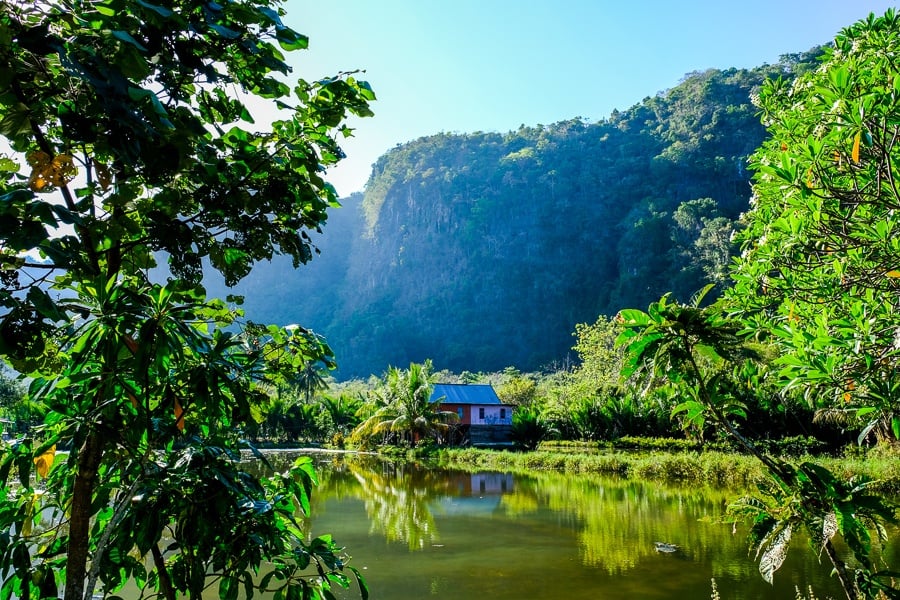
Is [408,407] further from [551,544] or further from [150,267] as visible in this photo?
[150,267]

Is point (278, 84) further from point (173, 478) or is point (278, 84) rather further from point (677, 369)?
point (677, 369)

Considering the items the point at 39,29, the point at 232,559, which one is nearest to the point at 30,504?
the point at 232,559

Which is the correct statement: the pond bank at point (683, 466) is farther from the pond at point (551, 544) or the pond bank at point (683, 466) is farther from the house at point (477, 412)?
the house at point (477, 412)

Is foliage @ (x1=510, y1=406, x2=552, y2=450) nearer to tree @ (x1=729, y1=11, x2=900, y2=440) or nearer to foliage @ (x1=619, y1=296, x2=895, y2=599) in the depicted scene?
tree @ (x1=729, y1=11, x2=900, y2=440)

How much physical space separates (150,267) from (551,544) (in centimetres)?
810

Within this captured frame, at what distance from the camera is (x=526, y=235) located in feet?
292

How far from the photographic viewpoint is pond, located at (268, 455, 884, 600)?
20.6 feet

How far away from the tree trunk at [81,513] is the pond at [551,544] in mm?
2478

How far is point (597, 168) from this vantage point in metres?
88.4

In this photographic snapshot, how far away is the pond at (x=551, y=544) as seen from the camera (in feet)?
20.6

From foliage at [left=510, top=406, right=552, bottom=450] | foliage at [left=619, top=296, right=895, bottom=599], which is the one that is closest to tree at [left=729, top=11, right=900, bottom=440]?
foliage at [left=619, top=296, right=895, bottom=599]

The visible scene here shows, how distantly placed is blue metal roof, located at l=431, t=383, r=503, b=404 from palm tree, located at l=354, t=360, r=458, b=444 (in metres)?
5.02

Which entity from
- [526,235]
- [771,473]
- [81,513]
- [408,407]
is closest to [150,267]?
[81,513]

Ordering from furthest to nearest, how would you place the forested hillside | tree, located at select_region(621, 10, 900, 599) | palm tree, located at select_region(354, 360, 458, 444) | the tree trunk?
the forested hillside
palm tree, located at select_region(354, 360, 458, 444)
tree, located at select_region(621, 10, 900, 599)
the tree trunk
